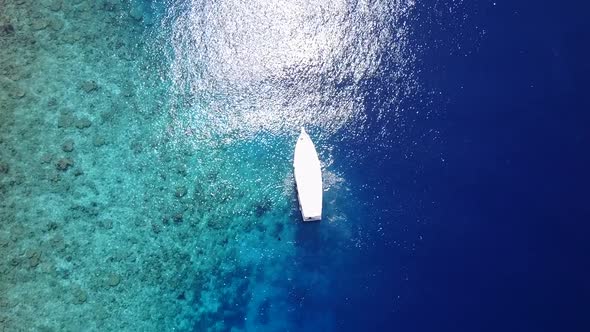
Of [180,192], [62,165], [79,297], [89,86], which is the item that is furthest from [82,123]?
[79,297]

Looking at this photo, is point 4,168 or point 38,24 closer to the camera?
point 4,168

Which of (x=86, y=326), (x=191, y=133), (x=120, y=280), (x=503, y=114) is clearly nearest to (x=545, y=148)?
(x=503, y=114)

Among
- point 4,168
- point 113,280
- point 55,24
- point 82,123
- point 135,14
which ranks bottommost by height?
point 113,280

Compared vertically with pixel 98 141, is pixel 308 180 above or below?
below

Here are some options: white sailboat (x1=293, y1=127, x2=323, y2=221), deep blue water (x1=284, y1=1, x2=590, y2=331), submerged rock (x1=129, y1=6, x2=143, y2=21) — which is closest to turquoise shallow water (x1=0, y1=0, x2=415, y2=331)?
submerged rock (x1=129, y1=6, x2=143, y2=21)

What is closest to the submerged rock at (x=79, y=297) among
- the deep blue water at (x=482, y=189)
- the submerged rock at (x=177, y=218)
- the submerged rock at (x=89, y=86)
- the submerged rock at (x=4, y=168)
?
the submerged rock at (x=177, y=218)

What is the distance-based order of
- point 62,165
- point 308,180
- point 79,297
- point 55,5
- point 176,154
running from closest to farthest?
point 79,297 < point 308,180 < point 62,165 < point 176,154 < point 55,5

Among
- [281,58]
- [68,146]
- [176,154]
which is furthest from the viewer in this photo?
[281,58]

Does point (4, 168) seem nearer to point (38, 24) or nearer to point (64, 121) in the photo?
point (64, 121)
